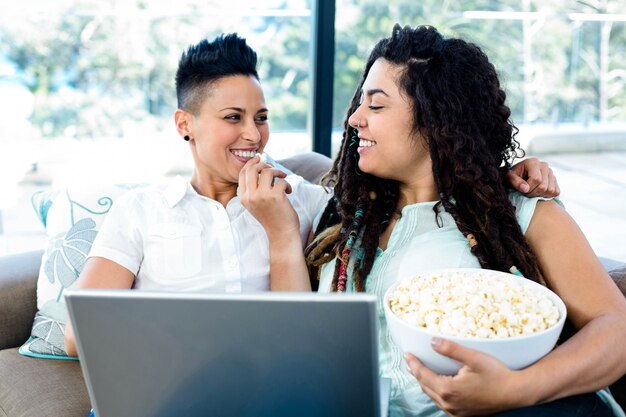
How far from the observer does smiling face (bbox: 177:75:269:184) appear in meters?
1.80

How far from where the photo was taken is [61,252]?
6.72ft

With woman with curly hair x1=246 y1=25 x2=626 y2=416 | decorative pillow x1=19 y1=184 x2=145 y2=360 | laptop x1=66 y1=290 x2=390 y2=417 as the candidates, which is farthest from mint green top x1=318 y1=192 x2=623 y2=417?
decorative pillow x1=19 y1=184 x2=145 y2=360

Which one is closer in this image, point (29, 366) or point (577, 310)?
point (577, 310)

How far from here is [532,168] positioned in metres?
1.67

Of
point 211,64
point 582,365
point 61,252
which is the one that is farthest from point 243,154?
point 582,365

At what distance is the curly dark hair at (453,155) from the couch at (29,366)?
1.13 feet

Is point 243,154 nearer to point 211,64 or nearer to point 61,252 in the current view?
point 211,64

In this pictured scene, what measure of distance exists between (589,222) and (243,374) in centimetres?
275

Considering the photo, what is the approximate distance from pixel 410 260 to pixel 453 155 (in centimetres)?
25

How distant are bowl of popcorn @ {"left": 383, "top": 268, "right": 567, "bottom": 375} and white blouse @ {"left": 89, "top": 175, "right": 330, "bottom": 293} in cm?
64

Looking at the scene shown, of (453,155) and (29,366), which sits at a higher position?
(453,155)

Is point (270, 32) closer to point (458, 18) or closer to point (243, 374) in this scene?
point (458, 18)

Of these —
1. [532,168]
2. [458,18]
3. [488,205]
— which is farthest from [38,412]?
[458,18]

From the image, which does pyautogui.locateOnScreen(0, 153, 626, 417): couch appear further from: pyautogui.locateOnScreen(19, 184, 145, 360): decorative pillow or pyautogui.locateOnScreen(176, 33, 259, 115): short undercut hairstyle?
pyautogui.locateOnScreen(176, 33, 259, 115): short undercut hairstyle
